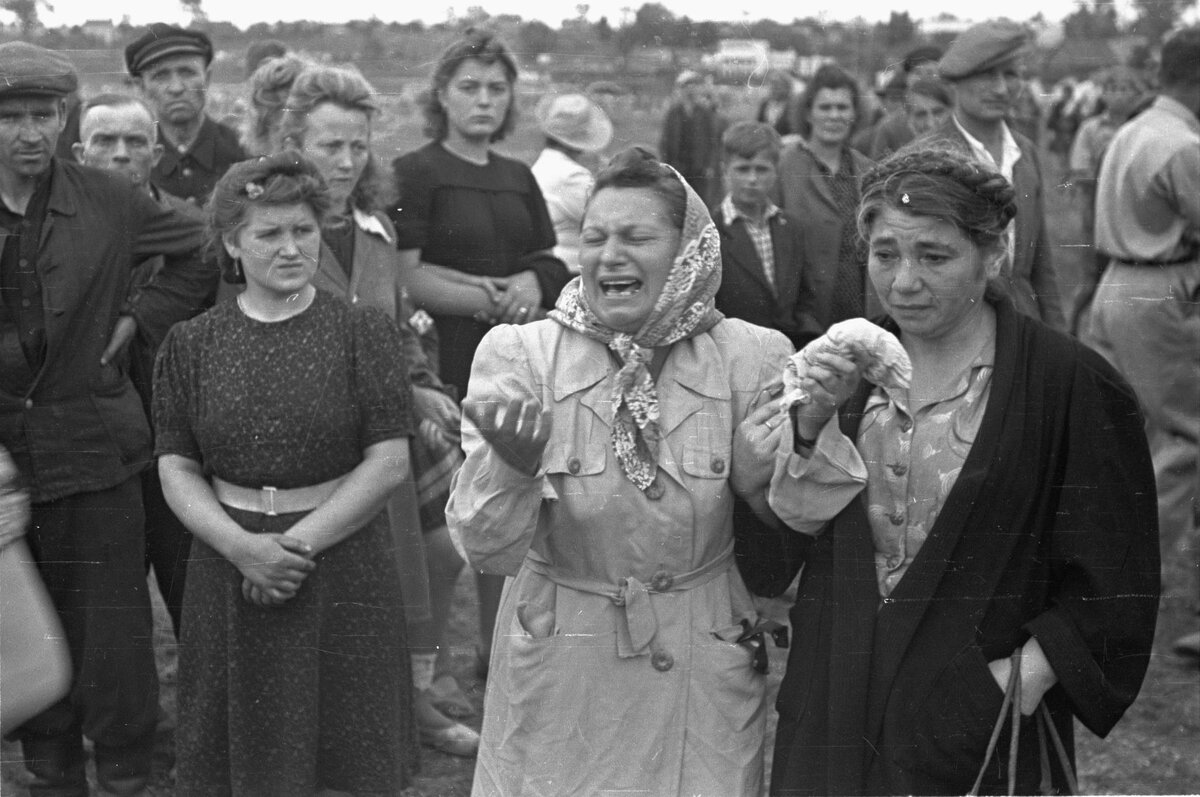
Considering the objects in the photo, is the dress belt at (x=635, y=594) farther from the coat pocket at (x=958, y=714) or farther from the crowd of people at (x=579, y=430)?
the coat pocket at (x=958, y=714)

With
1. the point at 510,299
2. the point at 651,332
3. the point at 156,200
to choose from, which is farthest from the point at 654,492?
the point at 156,200

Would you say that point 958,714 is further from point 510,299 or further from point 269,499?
point 510,299

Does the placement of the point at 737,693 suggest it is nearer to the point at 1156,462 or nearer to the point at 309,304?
the point at 309,304

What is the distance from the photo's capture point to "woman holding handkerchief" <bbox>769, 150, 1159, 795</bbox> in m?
2.74

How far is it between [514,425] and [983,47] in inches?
89.5

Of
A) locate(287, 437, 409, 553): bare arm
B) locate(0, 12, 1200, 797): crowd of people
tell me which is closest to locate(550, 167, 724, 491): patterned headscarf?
locate(0, 12, 1200, 797): crowd of people

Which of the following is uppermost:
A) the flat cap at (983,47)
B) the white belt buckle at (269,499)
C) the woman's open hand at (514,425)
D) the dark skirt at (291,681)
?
the flat cap at (983,47)

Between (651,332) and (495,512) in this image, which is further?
(651,332)

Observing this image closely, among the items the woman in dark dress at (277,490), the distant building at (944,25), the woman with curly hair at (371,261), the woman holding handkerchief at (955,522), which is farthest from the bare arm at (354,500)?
the distant building at (944,25)

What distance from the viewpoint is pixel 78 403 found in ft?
11.6

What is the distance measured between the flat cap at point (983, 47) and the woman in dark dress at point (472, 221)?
1274 millimetres

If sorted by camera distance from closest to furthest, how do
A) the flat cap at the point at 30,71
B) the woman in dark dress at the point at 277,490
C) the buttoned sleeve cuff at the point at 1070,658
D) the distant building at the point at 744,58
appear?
the buttoned sleeve cuff at the point at 1070,658 → the woman in dark dress at the point at 277,490 → the flat cap at the point at 30,71 → the distant building at the point at 744,58

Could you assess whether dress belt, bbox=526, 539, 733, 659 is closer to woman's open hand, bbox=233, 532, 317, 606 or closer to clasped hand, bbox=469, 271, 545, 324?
woman's open hand, bbox=233, 532, 317, 606

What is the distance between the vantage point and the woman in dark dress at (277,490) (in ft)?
11.0
